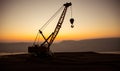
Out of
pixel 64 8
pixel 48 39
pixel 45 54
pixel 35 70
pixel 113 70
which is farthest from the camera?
pixel 48 39

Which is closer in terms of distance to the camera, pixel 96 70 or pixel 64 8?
pixel 96 70

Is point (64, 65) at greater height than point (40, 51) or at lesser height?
lesser

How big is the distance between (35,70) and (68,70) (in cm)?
529

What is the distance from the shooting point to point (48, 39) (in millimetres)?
64125

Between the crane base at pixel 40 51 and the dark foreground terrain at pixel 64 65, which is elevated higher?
the crane base at pixel 40 51

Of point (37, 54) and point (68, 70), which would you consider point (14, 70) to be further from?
point (37, 54)

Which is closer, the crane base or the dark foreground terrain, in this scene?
the dark foreground terrain

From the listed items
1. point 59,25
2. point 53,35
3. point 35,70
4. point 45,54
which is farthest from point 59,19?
point 35,70

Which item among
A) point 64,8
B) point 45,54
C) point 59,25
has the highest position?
point 64,8

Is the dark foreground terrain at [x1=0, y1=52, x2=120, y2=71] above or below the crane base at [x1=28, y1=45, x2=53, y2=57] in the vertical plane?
below

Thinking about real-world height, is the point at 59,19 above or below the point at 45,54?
above

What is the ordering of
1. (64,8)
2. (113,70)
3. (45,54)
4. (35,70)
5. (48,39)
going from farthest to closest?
(48,39)
(64,8)
(45,54)
(35,70)
(113,70)

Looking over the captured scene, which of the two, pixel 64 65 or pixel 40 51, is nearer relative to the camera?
pixel 64 65

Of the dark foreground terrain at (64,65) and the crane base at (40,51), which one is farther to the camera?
the crane base at (40,51)
